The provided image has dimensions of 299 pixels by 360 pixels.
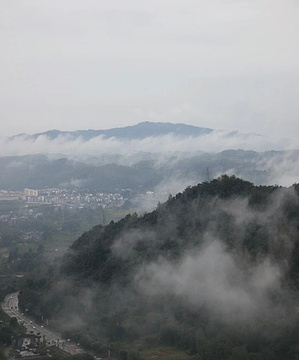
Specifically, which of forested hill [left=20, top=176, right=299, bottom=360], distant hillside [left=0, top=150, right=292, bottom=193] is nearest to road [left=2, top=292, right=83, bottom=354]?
forested hill [left=20, top=176, right=299, bottom=360]

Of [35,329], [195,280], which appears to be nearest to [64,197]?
[35,329]

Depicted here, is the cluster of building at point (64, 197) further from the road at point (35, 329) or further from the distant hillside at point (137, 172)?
the road at point (35, 329)

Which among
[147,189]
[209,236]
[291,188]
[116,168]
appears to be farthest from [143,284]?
[116,168]

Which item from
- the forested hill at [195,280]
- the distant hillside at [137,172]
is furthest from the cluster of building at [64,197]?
the forested hill at [195,280]

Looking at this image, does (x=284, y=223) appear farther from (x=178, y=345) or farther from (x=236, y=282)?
(x=178, y=345)

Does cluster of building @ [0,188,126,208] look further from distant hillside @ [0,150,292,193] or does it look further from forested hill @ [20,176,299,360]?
forested hill @ [20,176,299,360]

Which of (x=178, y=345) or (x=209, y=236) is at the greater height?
(x=209, y=236)
